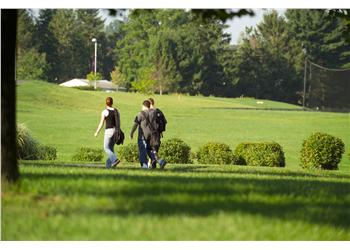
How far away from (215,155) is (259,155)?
1.36 m

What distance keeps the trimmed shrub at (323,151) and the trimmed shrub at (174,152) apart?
3.94 meters

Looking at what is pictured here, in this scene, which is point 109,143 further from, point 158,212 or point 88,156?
point 88,156

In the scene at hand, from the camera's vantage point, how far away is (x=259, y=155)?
77.8 feet

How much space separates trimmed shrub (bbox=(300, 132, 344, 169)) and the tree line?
3322 millimetres

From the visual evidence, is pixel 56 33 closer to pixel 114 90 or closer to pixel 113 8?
pixel 114 90

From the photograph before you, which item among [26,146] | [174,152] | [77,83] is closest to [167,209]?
[174,152]

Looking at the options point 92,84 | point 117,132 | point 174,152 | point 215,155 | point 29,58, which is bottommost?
point 215,155

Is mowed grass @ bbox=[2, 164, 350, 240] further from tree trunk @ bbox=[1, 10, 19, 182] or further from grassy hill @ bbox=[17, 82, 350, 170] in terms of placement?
grassy hill @ bbox=[17, 82, 350, 170]

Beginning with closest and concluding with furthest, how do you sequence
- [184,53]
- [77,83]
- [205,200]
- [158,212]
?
1. [158,212]
2. [205,200]
3. [77,83]
4. [184,53]

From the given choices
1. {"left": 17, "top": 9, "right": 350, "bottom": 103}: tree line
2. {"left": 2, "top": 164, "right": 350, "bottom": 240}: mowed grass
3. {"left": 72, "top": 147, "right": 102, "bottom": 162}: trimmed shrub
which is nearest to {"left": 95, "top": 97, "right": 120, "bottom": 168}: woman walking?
{"left": 2, "top": 164, "right": 350, "bottom": 240}: mowed grass

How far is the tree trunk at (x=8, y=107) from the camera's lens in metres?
9.30

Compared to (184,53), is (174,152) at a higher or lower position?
lower
